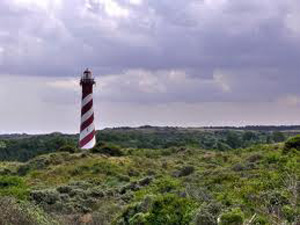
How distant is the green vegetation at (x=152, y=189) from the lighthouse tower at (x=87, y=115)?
116 centimetres

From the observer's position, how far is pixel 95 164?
41.6m

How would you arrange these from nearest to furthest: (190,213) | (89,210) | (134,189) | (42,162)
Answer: (190,213)
(89,210)
(134,189)
(42,162)

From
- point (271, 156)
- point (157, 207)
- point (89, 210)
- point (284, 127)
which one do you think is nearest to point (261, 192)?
point (157, 207)

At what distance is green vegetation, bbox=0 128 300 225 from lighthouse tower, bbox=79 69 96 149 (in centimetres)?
116

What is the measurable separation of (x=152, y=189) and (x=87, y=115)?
27.2 metres

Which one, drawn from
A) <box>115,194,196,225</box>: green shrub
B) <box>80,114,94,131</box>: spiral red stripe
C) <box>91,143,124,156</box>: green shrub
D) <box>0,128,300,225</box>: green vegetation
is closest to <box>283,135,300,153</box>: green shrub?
<box>0,128,300,225</box>: green vegetation

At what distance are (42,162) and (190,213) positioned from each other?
104 feet

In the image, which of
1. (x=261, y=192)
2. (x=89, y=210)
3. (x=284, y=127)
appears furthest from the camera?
(x=284, y=127)

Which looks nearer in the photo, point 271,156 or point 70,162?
point 271,156

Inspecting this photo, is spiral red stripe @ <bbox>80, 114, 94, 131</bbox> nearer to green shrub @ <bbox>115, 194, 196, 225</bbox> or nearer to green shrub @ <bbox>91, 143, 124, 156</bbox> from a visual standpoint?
green shrub @ <bbox>91, 143, 124, 156</bbox>

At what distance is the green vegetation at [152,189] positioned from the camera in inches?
556

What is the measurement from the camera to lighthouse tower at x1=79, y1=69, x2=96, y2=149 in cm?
4934

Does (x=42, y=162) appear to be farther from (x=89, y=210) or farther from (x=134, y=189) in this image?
(x=89, y=210)

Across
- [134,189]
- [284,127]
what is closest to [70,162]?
[134,189]
